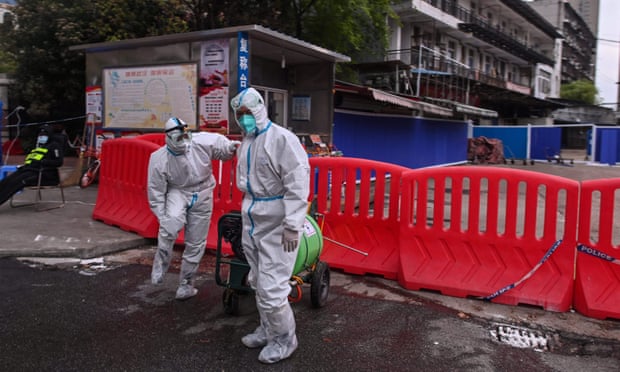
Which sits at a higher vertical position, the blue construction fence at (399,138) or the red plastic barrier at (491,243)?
the blue construction fence at (399,138)

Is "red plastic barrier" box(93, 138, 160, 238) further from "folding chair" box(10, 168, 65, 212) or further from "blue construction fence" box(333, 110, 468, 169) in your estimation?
"blue construction fence" box(333, 110, 468, 169)

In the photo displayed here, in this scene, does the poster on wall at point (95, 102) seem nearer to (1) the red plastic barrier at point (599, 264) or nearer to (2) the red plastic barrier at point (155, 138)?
(2) the red plastic barrier at point (155, 138)

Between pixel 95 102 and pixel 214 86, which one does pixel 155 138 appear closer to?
pixel 214 86

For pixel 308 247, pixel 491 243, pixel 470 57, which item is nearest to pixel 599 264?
pixel 491 243

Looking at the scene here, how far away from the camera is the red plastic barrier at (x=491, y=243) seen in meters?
4.66

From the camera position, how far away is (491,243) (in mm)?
4957

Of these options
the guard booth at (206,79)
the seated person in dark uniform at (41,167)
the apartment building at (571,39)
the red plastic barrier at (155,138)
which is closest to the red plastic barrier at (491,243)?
the red plastic barrier at (155,138)

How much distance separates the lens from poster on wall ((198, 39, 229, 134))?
9039 mm

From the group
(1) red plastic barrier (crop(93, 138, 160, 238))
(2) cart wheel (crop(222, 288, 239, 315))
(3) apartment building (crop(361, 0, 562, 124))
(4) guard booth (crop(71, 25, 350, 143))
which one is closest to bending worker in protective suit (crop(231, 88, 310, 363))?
(2) cart wheel (crop(222, 288, 239, 315))

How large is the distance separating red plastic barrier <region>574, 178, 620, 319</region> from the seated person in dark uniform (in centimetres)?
750

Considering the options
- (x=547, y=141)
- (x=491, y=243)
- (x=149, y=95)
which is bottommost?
(x=491, y=243)

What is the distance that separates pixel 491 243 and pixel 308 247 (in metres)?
1.90

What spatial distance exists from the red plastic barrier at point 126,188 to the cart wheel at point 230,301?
276 centimetres

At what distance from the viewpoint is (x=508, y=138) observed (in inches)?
1114
